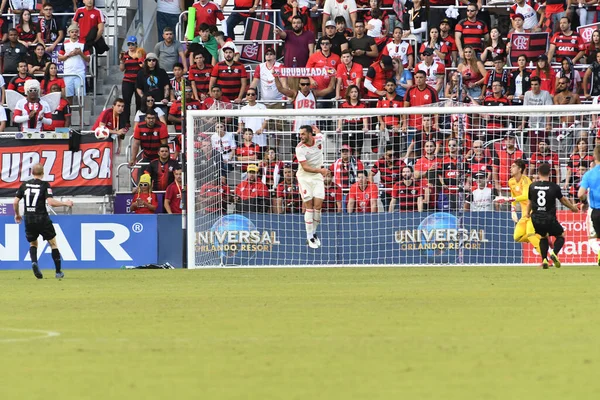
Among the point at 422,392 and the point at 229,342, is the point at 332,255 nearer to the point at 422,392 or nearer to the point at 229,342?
the point at 229,342

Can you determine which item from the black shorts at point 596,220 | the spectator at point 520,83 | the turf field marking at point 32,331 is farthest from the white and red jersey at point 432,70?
the turf field marking at point 32,331

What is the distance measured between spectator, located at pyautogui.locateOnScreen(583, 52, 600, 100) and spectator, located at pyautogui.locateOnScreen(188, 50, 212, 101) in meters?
7.78

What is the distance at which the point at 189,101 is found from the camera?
24562 mm

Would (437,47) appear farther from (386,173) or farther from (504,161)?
(386,173)

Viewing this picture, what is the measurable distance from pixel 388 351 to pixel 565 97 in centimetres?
1624

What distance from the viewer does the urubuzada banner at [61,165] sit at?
2234cm

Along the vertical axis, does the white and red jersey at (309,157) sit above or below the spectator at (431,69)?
below

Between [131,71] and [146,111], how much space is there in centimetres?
170

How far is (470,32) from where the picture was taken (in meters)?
24.5

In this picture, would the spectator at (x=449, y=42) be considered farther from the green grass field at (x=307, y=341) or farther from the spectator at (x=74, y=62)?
the green grass field at (x=307, y=341)

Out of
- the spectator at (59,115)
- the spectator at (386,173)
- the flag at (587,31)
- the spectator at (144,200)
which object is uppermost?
the flag at (587,31)

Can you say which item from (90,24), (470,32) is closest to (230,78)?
(90,24)

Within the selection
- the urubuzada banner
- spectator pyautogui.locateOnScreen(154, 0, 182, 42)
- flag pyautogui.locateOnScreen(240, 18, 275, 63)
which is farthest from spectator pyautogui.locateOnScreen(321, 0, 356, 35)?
the urubuzada banner

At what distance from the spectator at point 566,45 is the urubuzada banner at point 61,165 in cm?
933
